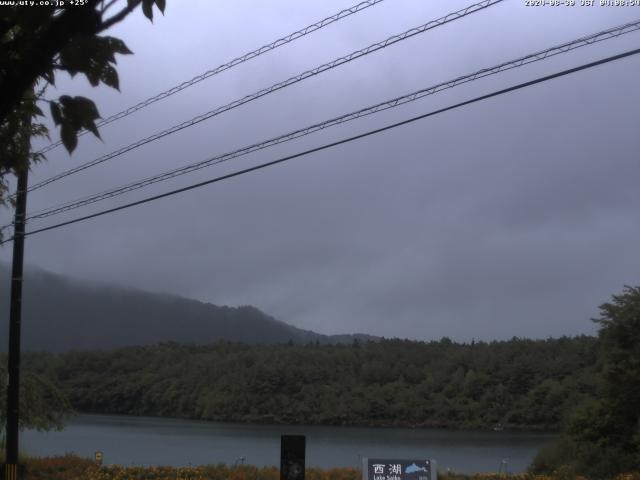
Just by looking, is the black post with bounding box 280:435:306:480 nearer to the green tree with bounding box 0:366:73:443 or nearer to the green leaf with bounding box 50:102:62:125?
the green leaf with bounding box 50:102:62:125

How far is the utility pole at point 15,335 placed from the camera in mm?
17031

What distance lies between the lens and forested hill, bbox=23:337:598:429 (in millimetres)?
34562

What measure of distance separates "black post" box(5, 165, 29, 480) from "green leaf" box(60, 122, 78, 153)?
1442 cm

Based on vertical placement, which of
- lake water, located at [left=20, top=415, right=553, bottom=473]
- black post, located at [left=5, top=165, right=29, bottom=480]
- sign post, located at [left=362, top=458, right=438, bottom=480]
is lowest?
lake water, located at [left=20, top=415, right=553, bottom=473]

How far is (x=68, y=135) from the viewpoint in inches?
125

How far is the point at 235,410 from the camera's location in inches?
1555

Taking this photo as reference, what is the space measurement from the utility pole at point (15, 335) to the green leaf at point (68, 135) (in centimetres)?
1442

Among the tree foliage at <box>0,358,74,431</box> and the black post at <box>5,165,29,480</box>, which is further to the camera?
the tree foliage at <box>0,358,74,431</box>

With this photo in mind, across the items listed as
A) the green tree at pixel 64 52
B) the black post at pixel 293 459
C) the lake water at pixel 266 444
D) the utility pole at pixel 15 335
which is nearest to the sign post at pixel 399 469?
the black post at pixel 293 459

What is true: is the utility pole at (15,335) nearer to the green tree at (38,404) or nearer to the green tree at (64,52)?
the green tree at (38,404)

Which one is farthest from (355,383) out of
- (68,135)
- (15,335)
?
(68,135)

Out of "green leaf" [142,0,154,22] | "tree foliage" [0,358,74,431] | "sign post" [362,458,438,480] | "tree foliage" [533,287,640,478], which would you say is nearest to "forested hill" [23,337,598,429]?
"tree foliage" [533,287,640,478]

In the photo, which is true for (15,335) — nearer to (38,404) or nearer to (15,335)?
(15,335)

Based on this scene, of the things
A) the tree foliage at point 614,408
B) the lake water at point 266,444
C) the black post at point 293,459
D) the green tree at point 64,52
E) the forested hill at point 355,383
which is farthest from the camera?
the forested hill at point 355,383
